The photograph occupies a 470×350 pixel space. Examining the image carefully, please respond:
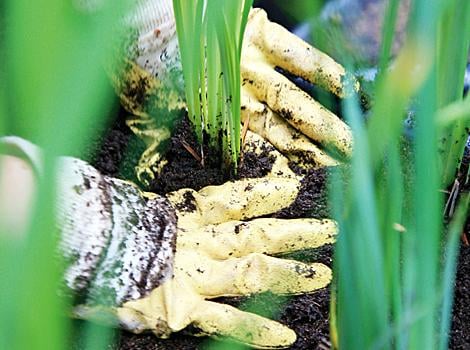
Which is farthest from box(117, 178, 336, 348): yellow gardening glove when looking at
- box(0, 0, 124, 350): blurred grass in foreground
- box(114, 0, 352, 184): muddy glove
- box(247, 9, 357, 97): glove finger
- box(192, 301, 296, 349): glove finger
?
box(0, 0, 124, 350): blurred grass in foreground

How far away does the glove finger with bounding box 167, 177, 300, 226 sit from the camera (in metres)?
1.12

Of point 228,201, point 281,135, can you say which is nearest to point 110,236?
point 228,201

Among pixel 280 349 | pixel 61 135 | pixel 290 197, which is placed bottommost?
pixel 280 349

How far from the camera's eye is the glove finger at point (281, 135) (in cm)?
126

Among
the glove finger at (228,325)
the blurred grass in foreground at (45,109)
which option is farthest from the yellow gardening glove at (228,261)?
the blurred grass in foreground at (45,109)

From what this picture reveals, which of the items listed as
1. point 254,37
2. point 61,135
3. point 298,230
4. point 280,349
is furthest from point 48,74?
point 254,37

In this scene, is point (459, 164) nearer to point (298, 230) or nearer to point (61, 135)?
point (298, 230)

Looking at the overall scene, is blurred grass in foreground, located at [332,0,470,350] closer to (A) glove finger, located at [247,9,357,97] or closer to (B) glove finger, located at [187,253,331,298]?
(B) glove finger, located at [187,253,331,298]

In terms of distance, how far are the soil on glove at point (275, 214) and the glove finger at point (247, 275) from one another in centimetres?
2

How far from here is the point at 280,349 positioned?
926mm

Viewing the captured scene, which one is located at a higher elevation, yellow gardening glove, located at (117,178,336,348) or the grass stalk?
the grass stalk

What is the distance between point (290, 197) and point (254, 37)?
40 centimetres

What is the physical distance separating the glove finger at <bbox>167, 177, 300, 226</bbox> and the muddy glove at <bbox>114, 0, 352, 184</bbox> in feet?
0.32

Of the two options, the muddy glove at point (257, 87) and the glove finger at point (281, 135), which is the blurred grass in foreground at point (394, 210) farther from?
the glove finger at point (281, 135)
